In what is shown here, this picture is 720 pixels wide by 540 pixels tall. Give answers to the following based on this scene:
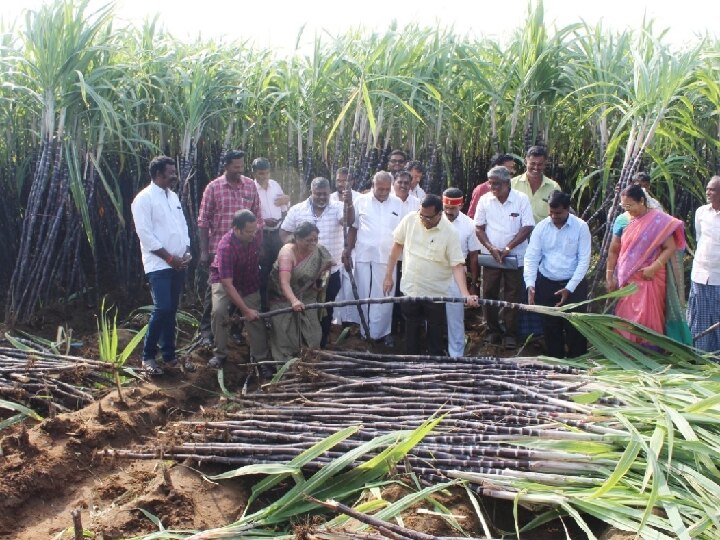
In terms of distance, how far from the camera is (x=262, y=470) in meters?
3.06

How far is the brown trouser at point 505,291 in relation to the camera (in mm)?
5566

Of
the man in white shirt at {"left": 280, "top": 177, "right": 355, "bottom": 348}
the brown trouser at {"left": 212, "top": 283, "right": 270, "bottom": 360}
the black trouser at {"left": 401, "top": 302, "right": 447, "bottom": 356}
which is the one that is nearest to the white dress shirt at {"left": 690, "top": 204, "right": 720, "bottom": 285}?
the black trouser at {"left": 401, "top": 302, "right": 447, "bottom": 356}

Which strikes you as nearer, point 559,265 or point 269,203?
point 559,265

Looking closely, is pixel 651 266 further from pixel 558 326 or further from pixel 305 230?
pixel 305 230

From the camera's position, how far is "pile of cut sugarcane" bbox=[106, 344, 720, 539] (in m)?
2.75

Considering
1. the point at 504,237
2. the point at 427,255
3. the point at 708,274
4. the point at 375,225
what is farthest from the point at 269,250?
the point at 708,274

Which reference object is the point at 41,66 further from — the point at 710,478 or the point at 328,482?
the point at 710,478

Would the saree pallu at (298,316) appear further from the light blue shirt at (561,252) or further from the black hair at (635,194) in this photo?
the black hair at (635,194)

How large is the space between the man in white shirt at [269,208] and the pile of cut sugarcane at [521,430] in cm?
178

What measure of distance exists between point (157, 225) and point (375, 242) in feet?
5.39

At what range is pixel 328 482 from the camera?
3092 millimetres

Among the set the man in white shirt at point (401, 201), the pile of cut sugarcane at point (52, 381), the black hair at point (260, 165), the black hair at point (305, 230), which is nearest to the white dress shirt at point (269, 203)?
the black hair at point (260, 165)

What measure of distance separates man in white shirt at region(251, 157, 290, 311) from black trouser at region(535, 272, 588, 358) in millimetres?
1956

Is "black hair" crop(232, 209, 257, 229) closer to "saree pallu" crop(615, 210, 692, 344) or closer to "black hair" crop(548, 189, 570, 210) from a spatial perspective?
"black hair" crop(548, 189, 570, 210)
